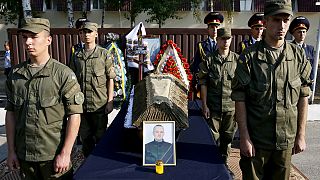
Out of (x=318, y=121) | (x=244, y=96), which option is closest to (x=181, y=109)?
(x=244, y=96)

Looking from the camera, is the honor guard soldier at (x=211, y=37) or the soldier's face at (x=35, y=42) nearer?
the soldier's face at (x=35, y=42)

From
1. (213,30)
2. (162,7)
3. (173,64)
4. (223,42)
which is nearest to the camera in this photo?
(223,42)

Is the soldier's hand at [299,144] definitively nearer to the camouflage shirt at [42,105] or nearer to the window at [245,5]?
the camouflage shirt at [42,105]

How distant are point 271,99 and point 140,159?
106 cm

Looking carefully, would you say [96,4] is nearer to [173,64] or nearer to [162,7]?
[162,7]

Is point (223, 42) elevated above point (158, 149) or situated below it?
above

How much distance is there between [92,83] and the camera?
12.8ft

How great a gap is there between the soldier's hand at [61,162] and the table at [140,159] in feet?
0.44

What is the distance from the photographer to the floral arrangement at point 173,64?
507 cm

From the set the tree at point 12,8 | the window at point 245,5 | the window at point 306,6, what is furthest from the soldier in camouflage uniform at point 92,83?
the window at point 306,6

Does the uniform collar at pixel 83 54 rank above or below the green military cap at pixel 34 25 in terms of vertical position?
below

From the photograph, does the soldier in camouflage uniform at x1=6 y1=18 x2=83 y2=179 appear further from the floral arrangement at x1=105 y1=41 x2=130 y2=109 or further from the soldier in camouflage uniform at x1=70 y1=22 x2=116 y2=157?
the floral arrangement at x1=105 y1=41 x2=130 y2=109

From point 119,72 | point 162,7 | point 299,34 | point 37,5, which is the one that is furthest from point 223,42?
point 37,5

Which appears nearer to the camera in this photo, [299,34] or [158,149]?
[158,149]
